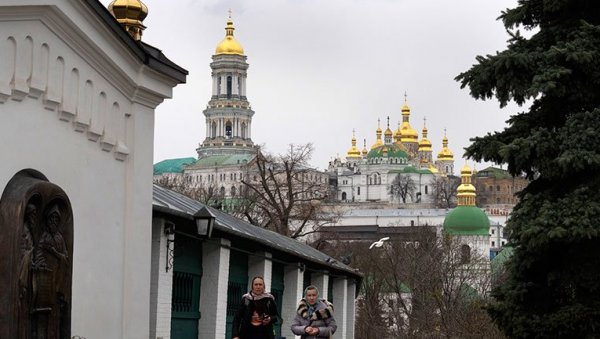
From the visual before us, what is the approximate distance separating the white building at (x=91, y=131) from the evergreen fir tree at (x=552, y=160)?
367 cm

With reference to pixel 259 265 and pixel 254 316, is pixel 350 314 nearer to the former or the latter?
pixel 259 265

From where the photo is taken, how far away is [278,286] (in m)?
21.0

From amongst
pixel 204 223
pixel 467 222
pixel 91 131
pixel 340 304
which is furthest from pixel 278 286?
pixel 467 222

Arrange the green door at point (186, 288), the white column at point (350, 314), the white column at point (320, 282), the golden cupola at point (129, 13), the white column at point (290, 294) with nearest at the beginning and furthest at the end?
1. the golden cupola at point (129, 13)
2. the green door at point (186, 288)
3. the white column at point (290, 294)
4. the white column at point (320, 282)
5. the white column at point (350, 314)

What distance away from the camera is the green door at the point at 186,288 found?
15.0 metres

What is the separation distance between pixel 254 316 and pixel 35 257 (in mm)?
3184

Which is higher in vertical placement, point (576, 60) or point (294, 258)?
point (576, 60)

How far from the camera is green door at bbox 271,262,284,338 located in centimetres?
2064

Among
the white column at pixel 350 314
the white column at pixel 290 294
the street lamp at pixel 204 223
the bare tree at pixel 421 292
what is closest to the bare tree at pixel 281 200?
the bare tree at pixel 421 292

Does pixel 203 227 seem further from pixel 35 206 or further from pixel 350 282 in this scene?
pixel 350 282

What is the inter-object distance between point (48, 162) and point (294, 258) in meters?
11.6

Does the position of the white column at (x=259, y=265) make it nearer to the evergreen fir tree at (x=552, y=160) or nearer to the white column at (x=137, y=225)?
the evergreen fir tree at (x=552, y=160)

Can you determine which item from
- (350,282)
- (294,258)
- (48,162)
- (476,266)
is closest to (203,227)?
(48,162)

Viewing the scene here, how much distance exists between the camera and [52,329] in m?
9.47
